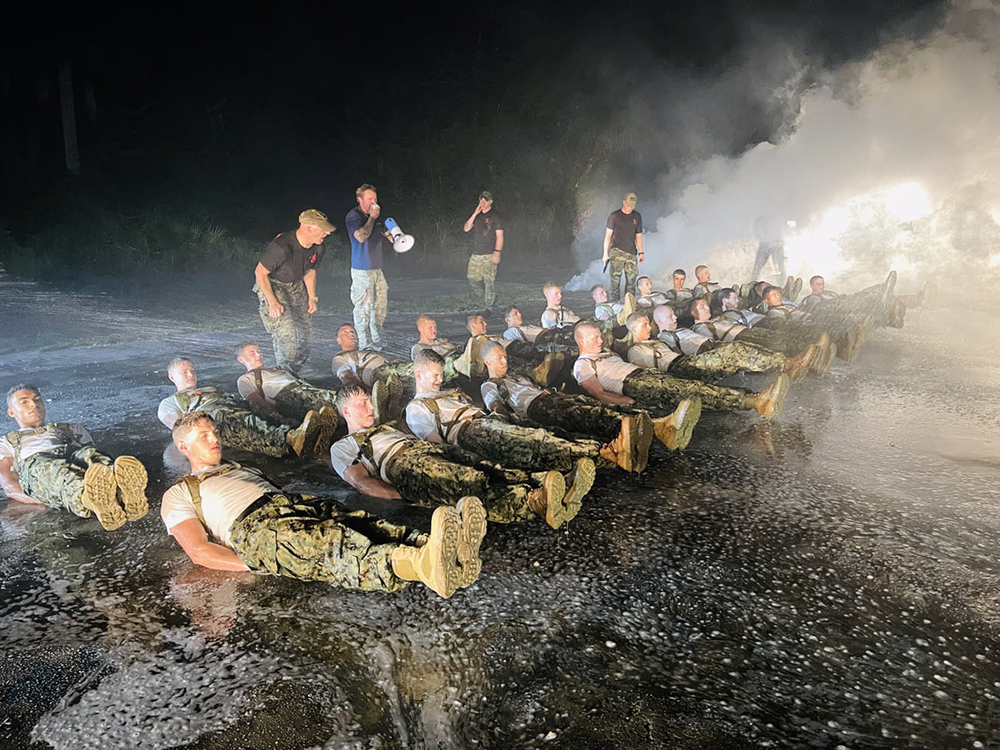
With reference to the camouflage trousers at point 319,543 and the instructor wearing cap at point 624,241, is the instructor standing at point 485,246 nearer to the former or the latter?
the instructor wearing cap at point 624,241

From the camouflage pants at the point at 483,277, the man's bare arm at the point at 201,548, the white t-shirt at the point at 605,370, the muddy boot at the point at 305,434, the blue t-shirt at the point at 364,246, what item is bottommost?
the man's bare arm at the point at 201,548

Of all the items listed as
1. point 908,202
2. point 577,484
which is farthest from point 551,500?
point 908,202

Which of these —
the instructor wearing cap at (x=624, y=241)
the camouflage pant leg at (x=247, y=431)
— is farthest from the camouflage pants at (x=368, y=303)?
the instructor wearing cap at (x=624, y=241)

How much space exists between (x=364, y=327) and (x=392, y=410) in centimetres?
293

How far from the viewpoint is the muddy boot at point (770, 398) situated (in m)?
5.30

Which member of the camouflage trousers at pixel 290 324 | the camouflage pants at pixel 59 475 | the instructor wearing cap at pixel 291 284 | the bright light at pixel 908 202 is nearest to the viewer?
the camouflage pants at pixel 59 475

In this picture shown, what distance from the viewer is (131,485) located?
3727 millimetres

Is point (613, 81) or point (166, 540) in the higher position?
point (613, 81)

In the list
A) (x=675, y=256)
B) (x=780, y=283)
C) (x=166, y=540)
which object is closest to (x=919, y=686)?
(x=166, y=540)

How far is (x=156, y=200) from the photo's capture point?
19.7 m

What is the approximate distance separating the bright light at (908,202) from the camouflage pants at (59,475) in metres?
15.6

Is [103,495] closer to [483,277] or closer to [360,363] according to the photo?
[360,363]

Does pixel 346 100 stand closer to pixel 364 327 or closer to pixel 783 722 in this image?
pixel 364 327

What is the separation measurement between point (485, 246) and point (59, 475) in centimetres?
783
